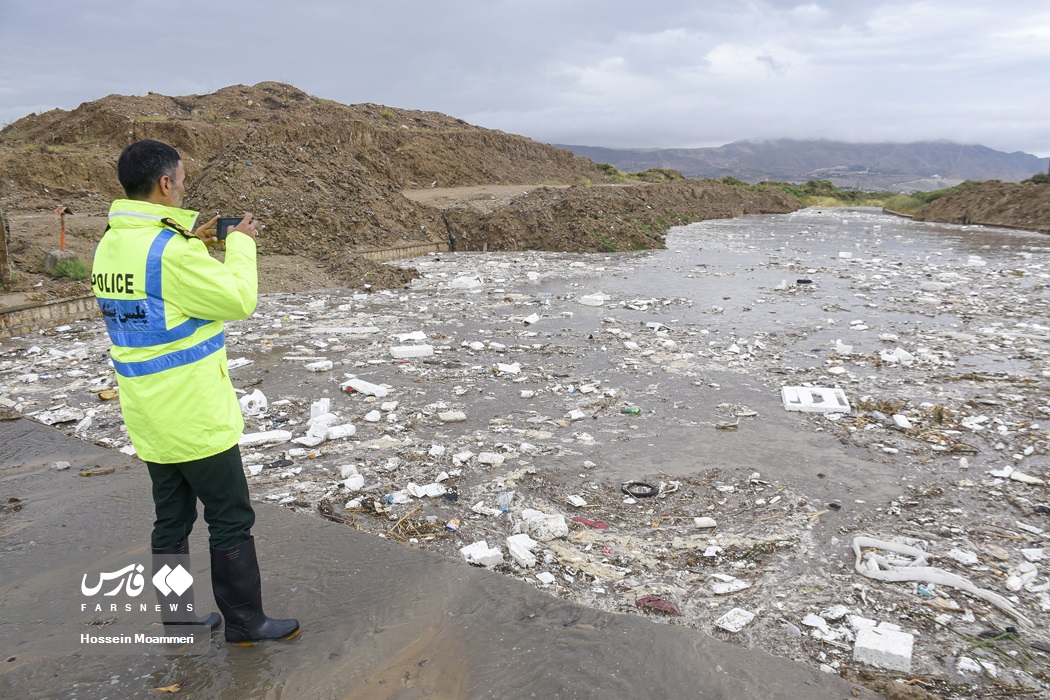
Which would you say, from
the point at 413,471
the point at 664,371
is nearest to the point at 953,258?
the point at 664,371

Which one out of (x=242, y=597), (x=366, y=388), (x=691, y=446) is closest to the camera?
(x=242, y=597)

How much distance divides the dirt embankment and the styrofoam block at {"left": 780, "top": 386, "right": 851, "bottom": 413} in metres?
22.4

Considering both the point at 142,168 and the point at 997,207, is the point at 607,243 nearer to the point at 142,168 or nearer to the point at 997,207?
the point at 142,168

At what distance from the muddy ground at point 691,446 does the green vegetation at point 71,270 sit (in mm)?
1737

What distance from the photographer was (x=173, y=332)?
1.90 meters

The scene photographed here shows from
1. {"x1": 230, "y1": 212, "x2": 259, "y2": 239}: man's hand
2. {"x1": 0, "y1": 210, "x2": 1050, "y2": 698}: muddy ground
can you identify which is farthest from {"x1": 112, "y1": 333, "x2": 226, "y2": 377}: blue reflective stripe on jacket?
{"x1": 0, "y1": 210, "x2": 1050, "y2": 698}: muddy ground

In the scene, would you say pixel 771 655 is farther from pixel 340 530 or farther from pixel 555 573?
pixel 340 530

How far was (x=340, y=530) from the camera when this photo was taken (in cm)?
300

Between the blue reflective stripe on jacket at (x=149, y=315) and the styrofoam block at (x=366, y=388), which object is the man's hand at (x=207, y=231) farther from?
the styrofoam block at (x=366, y=388)

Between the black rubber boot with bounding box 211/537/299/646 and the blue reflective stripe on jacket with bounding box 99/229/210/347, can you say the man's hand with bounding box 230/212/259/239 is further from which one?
the black rubber boot with bounding box 211/537/299/646

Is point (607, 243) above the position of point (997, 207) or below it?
below

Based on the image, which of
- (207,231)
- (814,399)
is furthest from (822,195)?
(207,231)

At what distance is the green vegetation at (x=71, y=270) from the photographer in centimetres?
839

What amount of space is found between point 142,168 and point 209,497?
3.40ft
